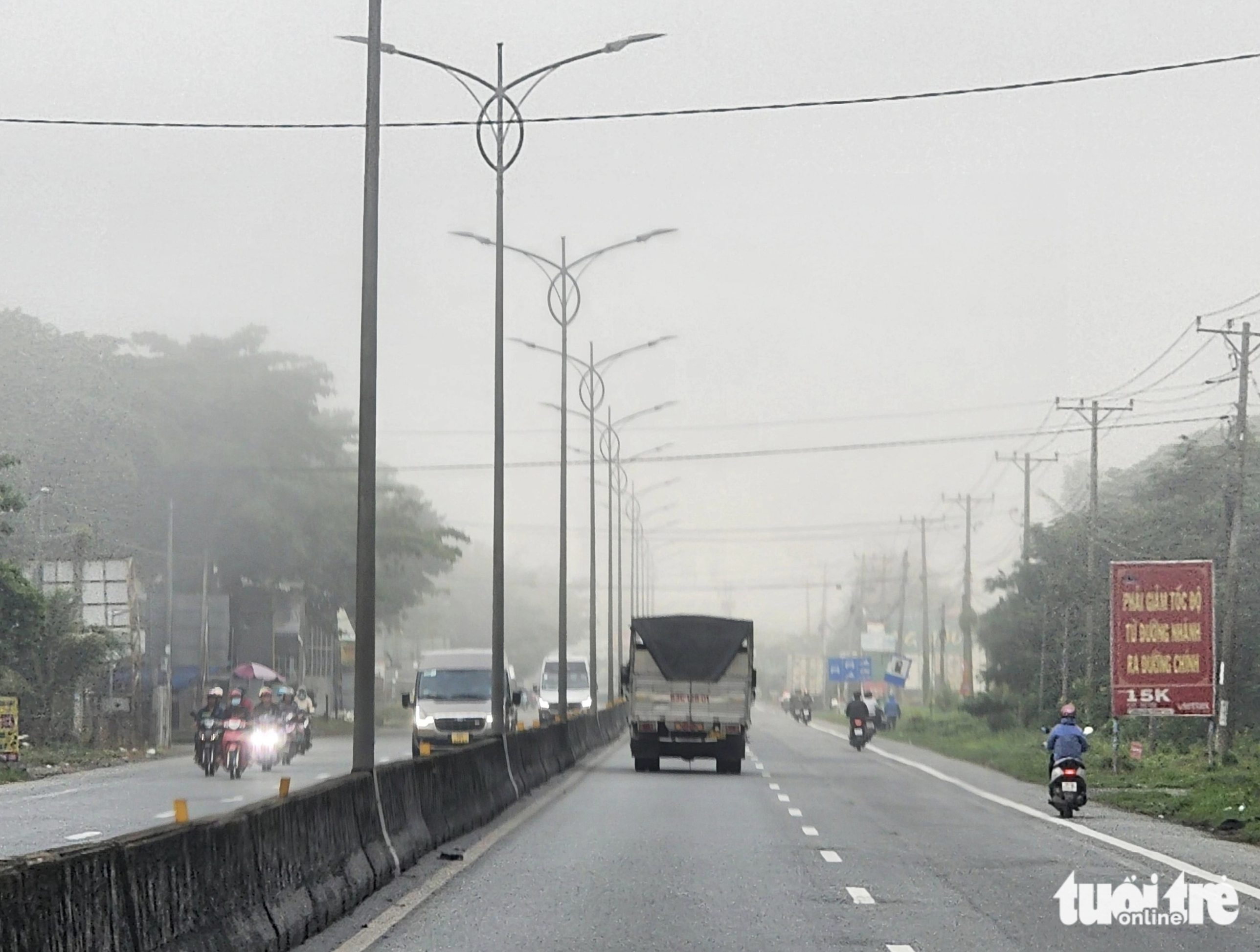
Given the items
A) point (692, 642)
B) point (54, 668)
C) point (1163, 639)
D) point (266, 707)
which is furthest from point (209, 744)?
point (54, 668)

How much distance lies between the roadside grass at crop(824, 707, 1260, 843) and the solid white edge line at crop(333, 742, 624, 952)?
8.11 m

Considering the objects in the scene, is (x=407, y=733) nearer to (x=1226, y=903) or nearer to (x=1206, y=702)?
(x=1206, y=702)

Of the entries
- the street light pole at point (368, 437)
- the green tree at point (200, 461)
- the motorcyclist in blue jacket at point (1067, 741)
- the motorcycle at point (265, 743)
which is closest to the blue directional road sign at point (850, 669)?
the green tree at point (200, 461)

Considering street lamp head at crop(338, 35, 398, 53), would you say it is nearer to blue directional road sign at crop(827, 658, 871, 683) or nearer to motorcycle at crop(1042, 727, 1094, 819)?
motorcycle at crop(1042, 727, 1094, 819)

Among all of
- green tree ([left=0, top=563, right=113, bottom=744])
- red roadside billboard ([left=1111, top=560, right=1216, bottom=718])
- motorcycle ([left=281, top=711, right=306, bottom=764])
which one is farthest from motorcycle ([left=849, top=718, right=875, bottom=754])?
red roadside billboard ([left=1111, top=560, right=1216, bottom=718])

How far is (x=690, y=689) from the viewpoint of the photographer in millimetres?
44344

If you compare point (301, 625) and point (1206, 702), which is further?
point (301, 625)

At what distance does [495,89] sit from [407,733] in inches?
1954

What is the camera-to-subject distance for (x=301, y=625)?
105438mm

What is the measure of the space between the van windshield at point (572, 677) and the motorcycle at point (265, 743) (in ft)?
140

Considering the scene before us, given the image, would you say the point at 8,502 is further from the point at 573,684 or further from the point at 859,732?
the point at 573,684

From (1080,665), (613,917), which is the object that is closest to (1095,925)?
(613,917)

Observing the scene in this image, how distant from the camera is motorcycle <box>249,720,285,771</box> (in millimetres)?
42188

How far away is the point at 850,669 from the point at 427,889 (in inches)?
4942
